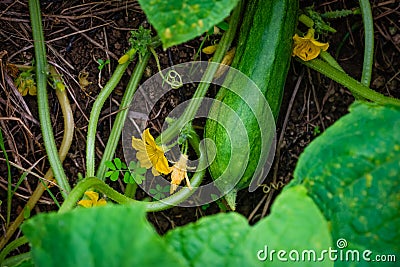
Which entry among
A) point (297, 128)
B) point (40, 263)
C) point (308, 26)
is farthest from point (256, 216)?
point (40, 263)

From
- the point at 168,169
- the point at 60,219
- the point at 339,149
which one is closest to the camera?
the point at 60,219

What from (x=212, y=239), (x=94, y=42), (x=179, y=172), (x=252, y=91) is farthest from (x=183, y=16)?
(x=94, y=42)

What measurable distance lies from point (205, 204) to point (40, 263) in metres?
1.12

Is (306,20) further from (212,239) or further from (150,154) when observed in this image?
(212,239)

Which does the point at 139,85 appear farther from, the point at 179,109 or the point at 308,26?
the point at 308,26

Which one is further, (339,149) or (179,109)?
(179,109)

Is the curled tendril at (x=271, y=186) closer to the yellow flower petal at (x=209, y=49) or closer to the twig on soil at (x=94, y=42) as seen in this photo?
the yellow flower petal at (x=209, y=49)

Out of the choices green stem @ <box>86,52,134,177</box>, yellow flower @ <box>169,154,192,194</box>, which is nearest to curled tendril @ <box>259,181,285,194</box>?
yellow flower @ <box>169,154,192,194</box>

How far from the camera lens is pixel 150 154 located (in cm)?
197

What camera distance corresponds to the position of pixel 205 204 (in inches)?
81.8

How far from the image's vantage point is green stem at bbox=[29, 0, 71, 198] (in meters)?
1.98

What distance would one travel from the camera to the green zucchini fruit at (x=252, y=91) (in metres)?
1.87

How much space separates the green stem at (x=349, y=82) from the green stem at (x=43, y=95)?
96 cm

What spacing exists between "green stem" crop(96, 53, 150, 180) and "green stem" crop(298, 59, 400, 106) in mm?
606
